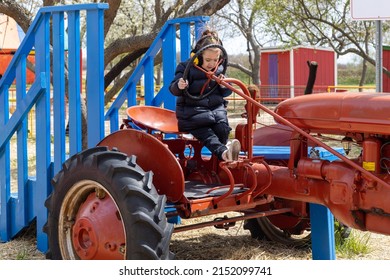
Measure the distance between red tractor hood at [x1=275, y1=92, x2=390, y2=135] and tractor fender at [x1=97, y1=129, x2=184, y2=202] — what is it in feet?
2.38

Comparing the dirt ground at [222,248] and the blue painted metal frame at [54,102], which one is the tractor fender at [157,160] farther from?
the dirt ground at [222,248]

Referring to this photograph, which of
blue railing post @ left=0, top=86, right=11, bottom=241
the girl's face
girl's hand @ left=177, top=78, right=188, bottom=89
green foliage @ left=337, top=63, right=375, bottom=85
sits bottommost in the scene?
blue railing post @ left=0, top=86, right=11, bottom=241

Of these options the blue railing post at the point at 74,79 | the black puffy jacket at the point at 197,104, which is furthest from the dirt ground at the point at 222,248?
the black puffy jacket at the point at 197,104

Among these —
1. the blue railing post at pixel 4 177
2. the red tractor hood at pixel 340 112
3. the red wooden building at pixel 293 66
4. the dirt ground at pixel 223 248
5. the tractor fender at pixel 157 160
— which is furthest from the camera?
the red wooden building at pixel 293 66

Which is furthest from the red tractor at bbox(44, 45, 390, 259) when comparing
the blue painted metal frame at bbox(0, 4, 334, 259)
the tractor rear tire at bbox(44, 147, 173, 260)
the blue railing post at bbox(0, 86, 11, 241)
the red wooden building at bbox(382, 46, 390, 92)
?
the red wooden building at bbox(382, 46, 390, 92)

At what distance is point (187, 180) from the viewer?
494 centimetres

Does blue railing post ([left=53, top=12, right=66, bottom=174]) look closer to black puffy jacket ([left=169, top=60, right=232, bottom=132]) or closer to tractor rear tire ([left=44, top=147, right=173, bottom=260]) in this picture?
tractor rear tire ([left=44, top=147, right=173, bottom=260])

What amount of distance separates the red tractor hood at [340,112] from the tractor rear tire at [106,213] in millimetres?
936

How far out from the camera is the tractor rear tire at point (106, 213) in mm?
3730

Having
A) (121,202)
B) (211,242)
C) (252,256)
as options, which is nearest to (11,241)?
(211,242)

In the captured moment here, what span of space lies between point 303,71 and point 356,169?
32824mm

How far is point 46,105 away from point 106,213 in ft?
5.79

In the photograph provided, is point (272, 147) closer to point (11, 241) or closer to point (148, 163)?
point (148, 163)

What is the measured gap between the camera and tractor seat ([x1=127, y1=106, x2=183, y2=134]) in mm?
4790
